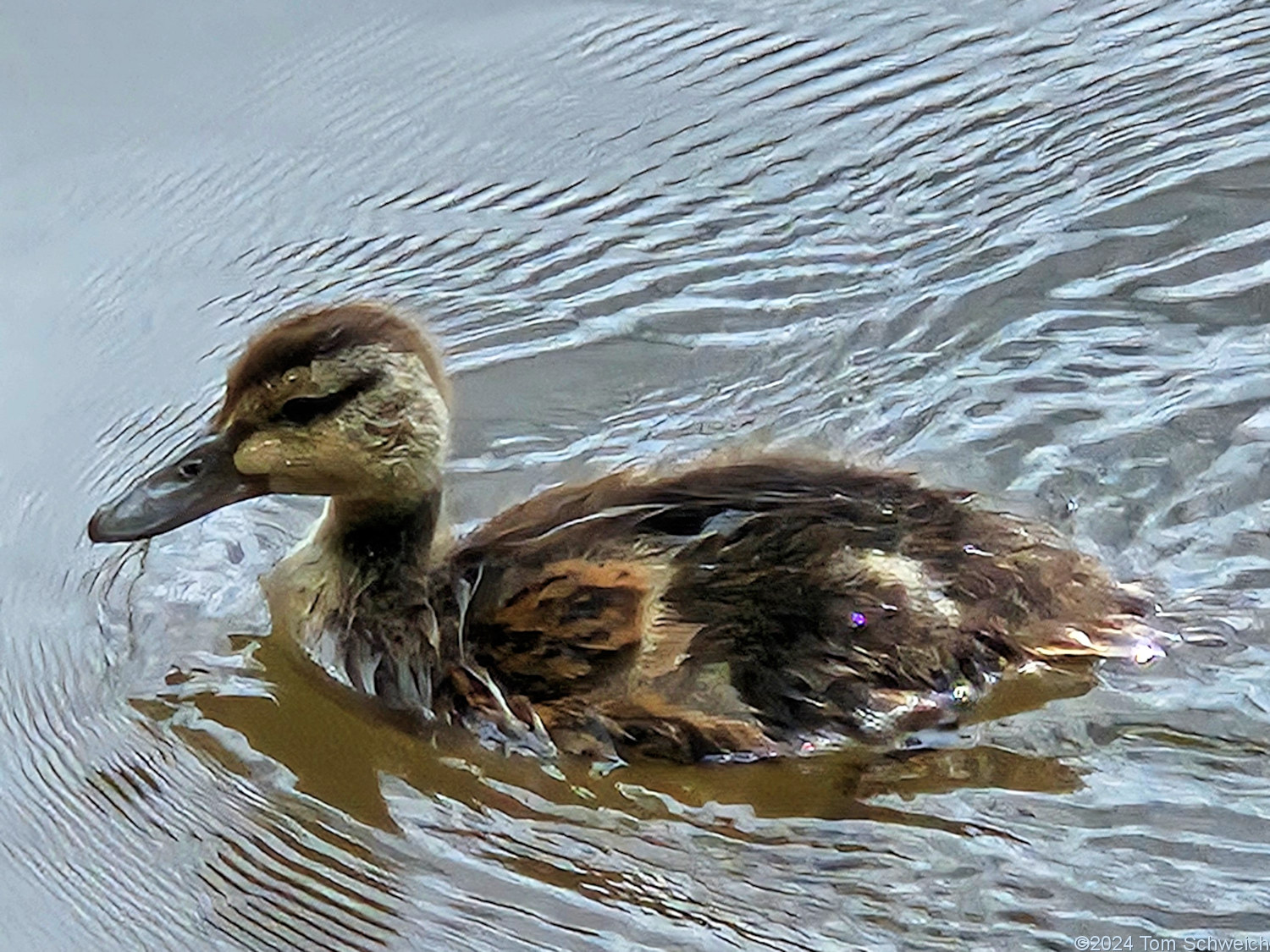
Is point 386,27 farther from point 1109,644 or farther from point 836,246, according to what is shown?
point 1109,644

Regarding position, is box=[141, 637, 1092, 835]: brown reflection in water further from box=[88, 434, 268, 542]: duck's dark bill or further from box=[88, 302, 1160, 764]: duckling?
box=[88, 434, 268, 542]: duck's dark bill

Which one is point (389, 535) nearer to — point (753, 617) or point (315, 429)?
point (315, 429)

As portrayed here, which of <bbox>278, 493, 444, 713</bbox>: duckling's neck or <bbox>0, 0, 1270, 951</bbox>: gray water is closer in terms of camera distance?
<bbox>0, 0, 1270, 951</bbox>: gray water

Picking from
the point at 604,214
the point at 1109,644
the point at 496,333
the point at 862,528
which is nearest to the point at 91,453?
the point at 496,333

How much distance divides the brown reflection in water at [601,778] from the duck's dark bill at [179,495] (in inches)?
10.7

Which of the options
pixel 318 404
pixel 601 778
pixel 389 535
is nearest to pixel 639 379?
pixel 389 535

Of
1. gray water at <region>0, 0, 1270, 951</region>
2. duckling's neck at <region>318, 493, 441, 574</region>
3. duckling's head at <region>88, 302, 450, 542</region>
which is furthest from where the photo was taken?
duckling's neck at <region>318, 493, 441, 574</region>

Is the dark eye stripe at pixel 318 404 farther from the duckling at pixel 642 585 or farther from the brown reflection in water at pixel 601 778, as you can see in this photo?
the brown reflection in water at pixel 601 778

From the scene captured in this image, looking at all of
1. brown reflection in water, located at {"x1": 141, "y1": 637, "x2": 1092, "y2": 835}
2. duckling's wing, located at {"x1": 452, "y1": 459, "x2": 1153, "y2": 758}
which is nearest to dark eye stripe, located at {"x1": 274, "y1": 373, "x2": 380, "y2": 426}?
duckling's wing, located at {"x1": 452, "y1": 459, "x2": 1153, "y2": 758}

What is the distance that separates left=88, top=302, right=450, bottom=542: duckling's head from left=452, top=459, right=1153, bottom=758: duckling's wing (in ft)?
0.75

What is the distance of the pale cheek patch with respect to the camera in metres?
3.29

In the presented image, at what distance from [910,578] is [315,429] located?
0.86 m

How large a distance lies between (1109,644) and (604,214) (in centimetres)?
133

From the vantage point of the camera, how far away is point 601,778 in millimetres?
3301
